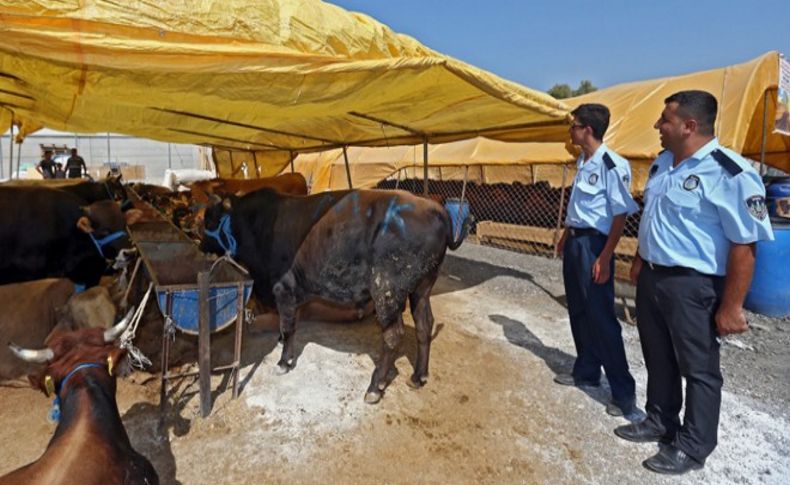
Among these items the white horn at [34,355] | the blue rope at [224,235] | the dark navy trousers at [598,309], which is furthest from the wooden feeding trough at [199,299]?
the dark navy trousers at [598,309]

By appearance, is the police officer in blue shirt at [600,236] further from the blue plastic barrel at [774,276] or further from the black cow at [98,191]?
the black cow at [98,191]

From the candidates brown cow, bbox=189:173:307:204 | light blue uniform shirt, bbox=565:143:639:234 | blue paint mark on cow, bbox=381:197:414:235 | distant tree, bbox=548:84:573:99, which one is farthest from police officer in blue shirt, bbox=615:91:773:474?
distant tree, bbox=548:84:573:99

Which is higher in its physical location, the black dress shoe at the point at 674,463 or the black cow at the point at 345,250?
the black cow at the point at 345,250

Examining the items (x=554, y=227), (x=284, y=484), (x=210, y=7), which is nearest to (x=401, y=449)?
(x=284, y=484)

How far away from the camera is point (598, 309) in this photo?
11.2ft

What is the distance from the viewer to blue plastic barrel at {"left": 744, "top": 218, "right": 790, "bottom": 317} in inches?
212

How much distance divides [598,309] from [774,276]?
12.2 feet

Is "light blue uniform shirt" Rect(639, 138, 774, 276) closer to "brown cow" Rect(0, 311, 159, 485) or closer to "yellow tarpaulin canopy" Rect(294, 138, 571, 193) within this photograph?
"brown cow" Rect(0, 311, 159, 485)

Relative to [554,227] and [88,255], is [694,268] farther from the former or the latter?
[554,227]

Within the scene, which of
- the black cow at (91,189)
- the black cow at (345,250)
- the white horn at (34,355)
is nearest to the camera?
the white horn at (34,355)

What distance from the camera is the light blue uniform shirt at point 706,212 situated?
2.34m

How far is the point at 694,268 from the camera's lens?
2.53 metres

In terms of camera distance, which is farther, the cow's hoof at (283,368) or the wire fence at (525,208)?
the wire fence at (525,208)

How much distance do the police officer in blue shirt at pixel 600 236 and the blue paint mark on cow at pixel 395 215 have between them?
1402 mm
